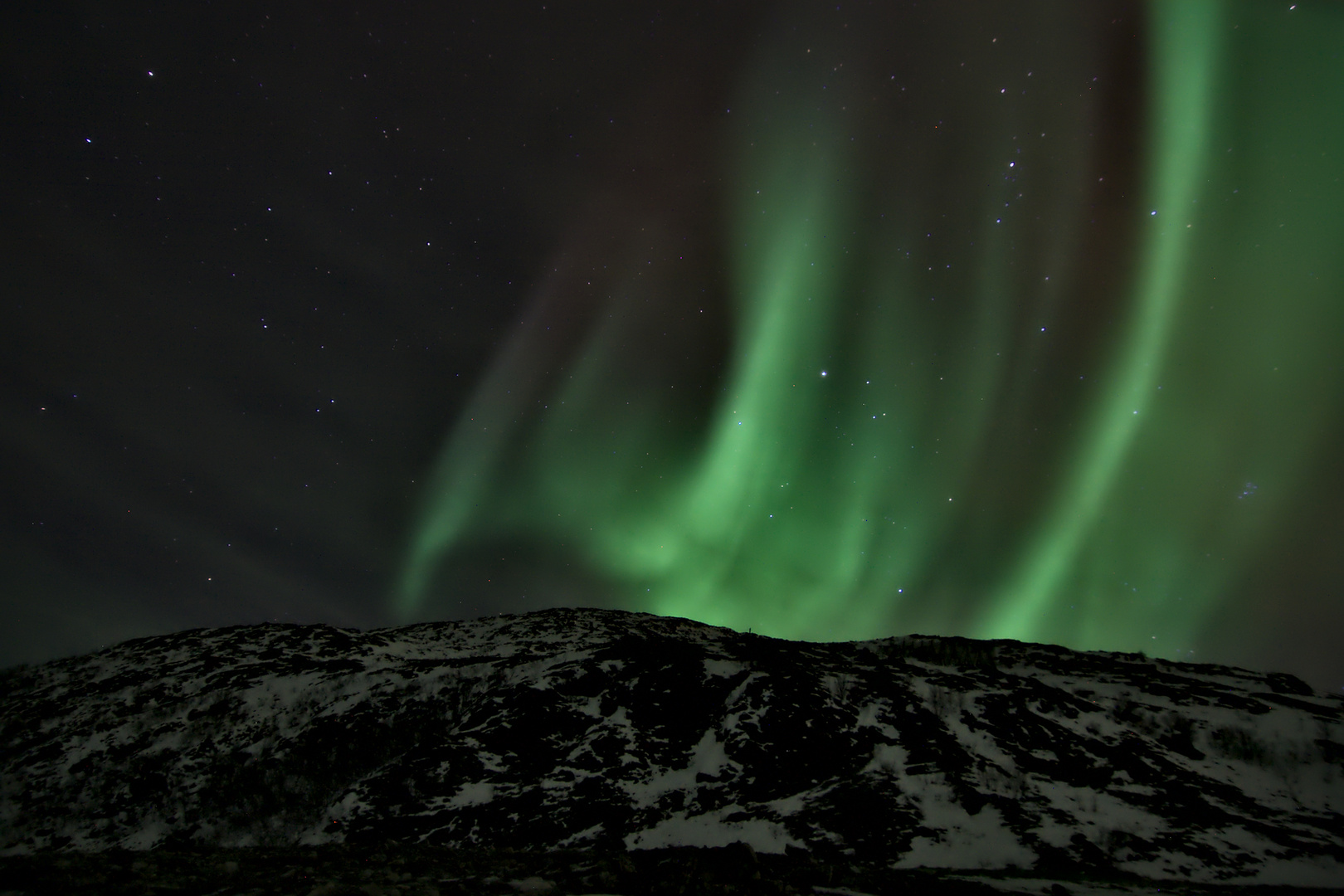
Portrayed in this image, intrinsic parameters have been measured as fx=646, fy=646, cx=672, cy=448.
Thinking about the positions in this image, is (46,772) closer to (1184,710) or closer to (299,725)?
(299,725)

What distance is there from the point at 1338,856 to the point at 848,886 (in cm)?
1417

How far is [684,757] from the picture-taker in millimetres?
24578

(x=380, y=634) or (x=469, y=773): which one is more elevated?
(x=380, y=634)

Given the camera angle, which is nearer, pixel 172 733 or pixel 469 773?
pixel 469 773

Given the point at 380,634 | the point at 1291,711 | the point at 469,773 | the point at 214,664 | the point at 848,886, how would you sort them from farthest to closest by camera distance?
the point at 380,634
the point at 214,664
the point at 1291,711
the point at 469,773
the point at 848,886

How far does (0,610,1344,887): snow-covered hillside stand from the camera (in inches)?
692

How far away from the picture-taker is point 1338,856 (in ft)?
50.9

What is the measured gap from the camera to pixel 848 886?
10.7 meters

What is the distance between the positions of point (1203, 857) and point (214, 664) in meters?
45.6

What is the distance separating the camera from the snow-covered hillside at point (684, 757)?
57.7 feet

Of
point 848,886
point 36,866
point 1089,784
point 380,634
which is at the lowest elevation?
point 848,886

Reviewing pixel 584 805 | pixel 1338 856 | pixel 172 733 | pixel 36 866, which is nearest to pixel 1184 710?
pixel 1338 856

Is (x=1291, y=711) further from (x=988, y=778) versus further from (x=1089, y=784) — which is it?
(x=988, y=778)

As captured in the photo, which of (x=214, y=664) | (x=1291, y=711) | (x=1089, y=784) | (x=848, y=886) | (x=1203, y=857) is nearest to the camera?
(x=848, y=886)
